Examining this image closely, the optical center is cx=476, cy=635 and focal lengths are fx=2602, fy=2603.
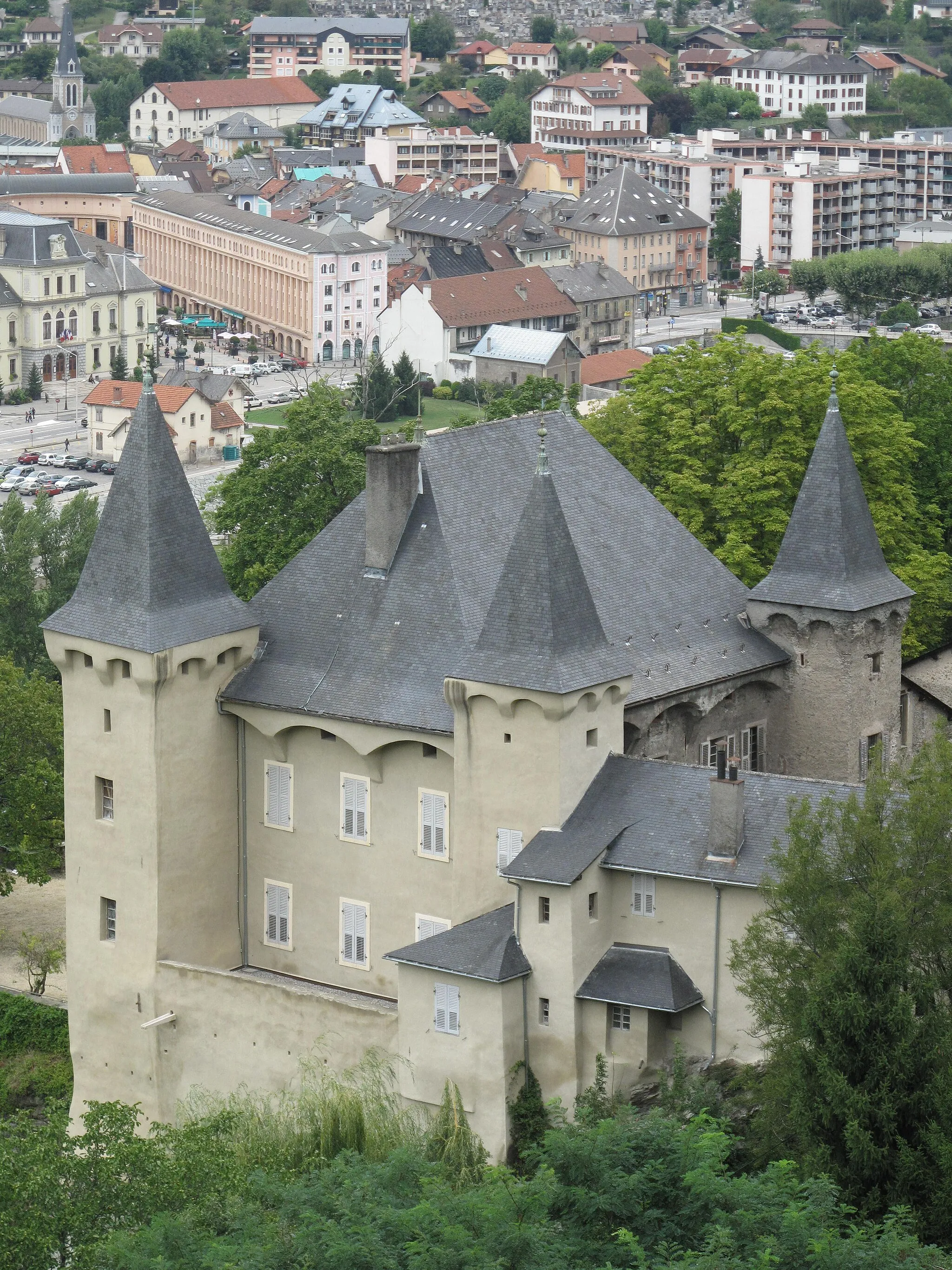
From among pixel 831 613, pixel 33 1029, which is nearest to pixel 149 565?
pixel 33 1029

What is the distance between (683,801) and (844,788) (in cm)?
372

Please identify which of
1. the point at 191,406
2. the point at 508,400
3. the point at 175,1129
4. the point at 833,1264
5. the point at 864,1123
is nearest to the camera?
the point at 833,1264

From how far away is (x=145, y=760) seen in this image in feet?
211

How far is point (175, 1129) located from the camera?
56.1m

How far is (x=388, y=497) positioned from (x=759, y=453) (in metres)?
22.3

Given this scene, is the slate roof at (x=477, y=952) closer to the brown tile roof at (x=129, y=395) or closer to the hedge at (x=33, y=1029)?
the hedge at (x=33, y=1029)

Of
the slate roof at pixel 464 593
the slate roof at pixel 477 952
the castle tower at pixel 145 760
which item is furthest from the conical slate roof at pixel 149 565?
the slate roof at pixel 477 952

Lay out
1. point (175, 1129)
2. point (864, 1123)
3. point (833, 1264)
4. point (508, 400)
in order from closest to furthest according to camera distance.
A: point (833, 1264), point (864, 1123), point (175, 1129), point (508, 400)

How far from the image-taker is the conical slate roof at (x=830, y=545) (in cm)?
6894

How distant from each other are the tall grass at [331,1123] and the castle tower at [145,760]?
594 cm

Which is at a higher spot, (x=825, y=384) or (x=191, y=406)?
(x=825, y=384)

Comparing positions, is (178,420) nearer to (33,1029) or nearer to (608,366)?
(608,366)

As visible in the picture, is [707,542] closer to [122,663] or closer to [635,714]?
[635,714]

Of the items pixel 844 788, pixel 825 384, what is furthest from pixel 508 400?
pixel 844 788
